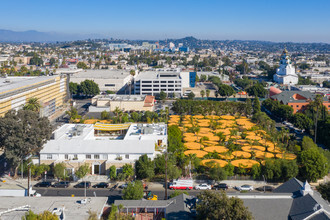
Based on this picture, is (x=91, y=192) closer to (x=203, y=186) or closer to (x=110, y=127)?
(x=203, y=186)

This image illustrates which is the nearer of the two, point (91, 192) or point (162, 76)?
point (91, 192)

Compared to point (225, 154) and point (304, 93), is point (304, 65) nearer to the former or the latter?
point (304, 93)

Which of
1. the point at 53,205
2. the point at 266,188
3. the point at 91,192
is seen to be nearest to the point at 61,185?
the point at 91,192

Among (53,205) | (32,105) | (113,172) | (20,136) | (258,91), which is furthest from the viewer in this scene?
(258,91)

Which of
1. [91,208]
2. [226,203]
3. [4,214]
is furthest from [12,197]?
[226,203]

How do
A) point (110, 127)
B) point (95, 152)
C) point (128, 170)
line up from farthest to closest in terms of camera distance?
point (110, 127) → point (95, 152) → point (128, 170)

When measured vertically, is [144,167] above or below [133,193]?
below
